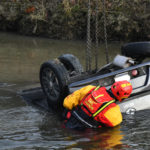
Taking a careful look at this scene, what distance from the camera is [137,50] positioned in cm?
605

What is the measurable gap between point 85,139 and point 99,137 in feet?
0.73

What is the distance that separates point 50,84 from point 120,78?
135 centimetres

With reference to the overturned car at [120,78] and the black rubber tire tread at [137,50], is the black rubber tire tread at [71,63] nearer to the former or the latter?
the overturned car at [120,78]

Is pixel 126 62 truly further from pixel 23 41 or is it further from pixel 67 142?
pixel 23 41

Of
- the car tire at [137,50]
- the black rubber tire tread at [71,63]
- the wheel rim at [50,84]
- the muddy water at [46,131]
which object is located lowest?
the muddy water at [46,131]

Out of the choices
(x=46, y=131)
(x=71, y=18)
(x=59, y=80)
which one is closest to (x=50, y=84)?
(x=59, y=80)

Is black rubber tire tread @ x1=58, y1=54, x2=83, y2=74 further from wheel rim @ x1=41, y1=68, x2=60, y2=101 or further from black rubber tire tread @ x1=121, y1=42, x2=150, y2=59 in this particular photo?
black rubber tire tread @ x1=121, y1=42, x2=150, y2=59

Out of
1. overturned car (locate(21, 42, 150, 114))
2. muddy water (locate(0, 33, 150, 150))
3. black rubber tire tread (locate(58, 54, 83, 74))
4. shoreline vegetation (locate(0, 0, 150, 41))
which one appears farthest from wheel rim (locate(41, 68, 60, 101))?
shoreline vegetation (locate(0, 0, 150, 41))

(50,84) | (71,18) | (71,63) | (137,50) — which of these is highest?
(71,18)

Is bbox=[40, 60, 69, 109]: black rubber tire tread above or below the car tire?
below

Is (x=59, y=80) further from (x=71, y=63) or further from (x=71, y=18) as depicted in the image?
(x=71, y=18)

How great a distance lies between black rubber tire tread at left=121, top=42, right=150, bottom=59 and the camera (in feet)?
19.4

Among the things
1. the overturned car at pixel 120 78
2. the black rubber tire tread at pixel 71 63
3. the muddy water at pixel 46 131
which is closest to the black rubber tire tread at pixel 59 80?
the overturned car at pixel 120 78

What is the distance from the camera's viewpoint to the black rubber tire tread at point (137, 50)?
590 centimetres
